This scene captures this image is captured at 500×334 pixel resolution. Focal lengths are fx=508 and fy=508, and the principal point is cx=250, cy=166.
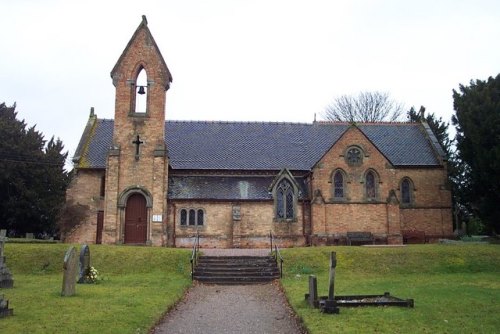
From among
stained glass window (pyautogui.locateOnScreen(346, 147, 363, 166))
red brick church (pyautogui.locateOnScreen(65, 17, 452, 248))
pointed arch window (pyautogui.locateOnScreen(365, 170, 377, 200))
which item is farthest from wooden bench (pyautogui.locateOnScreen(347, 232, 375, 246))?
stained glass window (pyautogui.locateOnScreen(346, 147, 363, 166))

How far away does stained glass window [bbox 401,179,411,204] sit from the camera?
3903 centimetres

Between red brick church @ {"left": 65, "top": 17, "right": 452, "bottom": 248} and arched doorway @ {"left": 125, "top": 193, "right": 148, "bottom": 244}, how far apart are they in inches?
2.6

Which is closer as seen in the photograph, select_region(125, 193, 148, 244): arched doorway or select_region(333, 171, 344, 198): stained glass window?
select_region(125, 193, 148, 244): arched doorway

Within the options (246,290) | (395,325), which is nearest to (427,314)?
(395,325)

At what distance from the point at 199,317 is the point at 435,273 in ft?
47.3

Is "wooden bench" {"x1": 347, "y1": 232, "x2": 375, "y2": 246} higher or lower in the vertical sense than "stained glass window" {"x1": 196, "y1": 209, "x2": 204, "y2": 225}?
lower

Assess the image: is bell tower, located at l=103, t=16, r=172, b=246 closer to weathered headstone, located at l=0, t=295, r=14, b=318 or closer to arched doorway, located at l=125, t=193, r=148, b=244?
arched doorway, located at l=125, t=193, r=148, b=244

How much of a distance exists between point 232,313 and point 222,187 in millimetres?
21405

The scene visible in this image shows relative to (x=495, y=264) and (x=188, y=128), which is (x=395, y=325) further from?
(x=188, y=128)

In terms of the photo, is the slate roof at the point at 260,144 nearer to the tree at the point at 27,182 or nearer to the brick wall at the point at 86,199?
the brick wall at the point at 86,199

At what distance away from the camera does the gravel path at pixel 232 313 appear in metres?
12.6

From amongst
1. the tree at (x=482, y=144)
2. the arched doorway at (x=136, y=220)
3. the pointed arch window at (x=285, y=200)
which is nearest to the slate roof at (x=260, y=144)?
the pointed arch window at (x=285, y=200)

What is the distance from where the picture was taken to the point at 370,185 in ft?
118

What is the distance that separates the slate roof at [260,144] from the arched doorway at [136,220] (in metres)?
4.55
